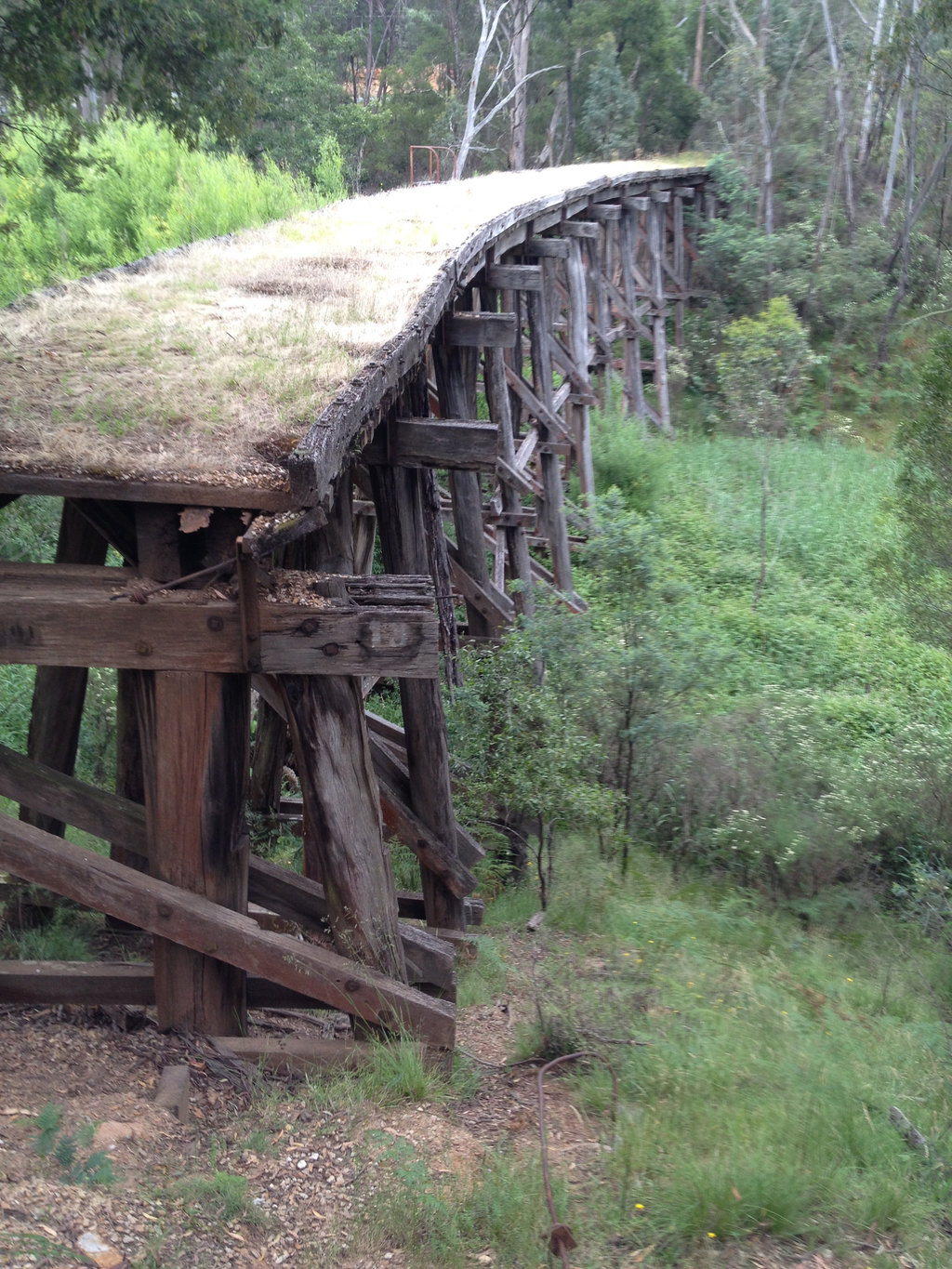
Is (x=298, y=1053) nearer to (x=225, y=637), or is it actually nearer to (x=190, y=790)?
(x=190, y=790)

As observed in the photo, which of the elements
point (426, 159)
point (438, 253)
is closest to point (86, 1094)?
point (438, 253)

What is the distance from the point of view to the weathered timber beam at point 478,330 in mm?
5707

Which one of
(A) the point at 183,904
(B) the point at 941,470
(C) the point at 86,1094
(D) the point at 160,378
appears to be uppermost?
(D) the point at 160,378

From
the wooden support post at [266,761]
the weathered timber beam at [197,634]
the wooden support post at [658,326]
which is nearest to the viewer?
the weathered timber beam at [197,634]

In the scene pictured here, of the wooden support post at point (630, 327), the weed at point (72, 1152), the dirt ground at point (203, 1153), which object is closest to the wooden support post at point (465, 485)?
the dirt ground at point (203, 1153)

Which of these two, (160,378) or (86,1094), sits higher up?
(160,378)

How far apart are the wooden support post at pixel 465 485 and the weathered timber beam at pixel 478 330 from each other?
0.10m

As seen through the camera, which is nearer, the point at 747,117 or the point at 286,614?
the point at 286,614

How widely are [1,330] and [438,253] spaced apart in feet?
8.26

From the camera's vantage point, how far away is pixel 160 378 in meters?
3.44

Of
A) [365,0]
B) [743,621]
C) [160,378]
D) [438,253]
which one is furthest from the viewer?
[365,0]

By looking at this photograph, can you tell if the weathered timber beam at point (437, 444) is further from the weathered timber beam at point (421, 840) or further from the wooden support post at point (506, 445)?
the wooden support post at point (506, 445)

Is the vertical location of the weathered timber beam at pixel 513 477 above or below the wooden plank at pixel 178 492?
below

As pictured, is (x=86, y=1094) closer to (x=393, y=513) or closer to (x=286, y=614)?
(x=286, y=614)
